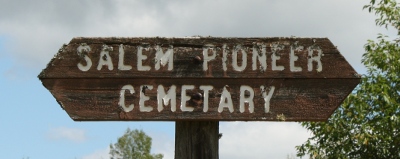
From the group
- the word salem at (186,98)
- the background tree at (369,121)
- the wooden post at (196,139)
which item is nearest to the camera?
the word salem at (186,98)

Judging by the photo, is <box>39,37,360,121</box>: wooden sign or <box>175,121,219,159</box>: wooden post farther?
<box>175,121,219,159</box>: wooden post

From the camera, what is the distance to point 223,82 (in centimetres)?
400

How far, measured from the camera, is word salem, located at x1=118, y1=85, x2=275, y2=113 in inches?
157

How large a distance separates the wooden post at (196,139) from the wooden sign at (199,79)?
18 centimetres

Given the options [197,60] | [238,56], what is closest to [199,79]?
[197,60]

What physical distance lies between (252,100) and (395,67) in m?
8.10

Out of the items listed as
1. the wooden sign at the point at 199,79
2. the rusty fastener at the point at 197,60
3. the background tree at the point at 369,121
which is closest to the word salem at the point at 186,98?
the wooden sign at the point at 199,79

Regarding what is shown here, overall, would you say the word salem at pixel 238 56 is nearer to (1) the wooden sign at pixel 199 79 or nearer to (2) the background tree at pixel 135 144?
(1) the wooden sign at pixel 199 79

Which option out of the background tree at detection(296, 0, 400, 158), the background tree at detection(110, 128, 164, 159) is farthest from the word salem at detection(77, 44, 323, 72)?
the background tree at detection(110, 128, 164, 159)

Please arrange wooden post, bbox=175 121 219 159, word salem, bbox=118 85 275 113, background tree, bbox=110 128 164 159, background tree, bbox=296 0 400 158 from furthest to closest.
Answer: background tree, bbox=110 128 164 159 → background tree, bbox=296 0 400 158 → wooden post, bbox=175 121 219 159 → word salem, bbox=118 85 275 113

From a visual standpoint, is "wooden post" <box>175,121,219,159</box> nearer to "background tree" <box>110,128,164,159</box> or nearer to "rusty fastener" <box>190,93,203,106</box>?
"rusty fastener" <box>190,93,203,106</box>

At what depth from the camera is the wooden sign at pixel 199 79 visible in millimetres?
3988

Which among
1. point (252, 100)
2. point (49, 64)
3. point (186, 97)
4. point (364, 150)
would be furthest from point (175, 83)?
point (364, 150)

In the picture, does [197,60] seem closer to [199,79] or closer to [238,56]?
[199,79]
